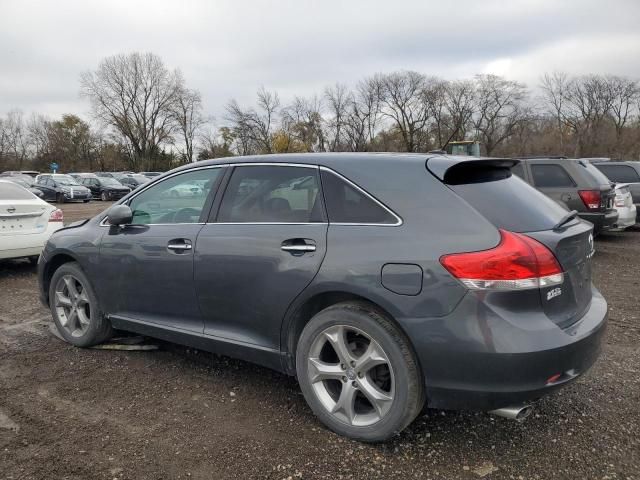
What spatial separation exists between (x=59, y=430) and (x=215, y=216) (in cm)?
158

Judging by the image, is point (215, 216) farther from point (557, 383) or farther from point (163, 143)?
point (163, 143)

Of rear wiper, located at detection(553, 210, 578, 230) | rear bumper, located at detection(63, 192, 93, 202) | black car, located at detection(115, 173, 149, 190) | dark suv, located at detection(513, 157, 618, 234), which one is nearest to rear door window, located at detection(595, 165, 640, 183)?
dark suv, located at detection(513, 157, 618, 234)

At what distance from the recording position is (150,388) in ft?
11.4

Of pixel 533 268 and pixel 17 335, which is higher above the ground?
pixel 533 268

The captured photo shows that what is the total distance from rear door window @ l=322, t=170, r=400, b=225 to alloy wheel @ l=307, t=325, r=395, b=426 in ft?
1.95

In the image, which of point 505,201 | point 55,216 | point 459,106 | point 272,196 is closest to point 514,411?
point 505,201

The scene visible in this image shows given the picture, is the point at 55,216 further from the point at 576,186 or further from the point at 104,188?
the point at 104,188

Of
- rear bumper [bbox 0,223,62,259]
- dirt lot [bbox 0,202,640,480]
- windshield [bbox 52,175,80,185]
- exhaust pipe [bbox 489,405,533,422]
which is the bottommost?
dirt lot [bbox 0,202,640,480]

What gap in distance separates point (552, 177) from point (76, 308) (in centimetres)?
793

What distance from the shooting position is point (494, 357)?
2295 millimetres

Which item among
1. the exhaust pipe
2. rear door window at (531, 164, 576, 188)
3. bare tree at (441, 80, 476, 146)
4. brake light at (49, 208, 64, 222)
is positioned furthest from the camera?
bare tree at (441, 80, 476, 146)

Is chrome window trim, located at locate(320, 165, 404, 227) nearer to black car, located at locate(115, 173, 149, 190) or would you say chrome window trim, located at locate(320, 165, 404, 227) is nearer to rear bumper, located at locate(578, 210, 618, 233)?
rear bumper, located at locate(578, 210, 618, 233)

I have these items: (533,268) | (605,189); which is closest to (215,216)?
(533,268)

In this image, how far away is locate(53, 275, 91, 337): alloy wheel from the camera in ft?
13.9
